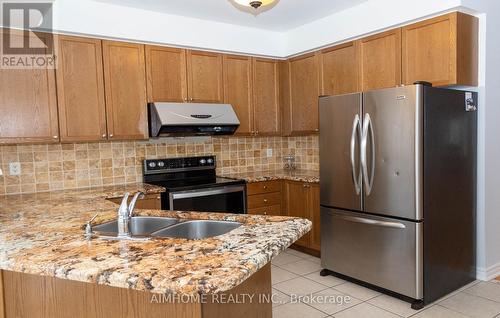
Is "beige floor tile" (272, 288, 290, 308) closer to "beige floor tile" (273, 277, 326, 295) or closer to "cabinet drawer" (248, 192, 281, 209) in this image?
"beige floor tile" (273, 277, 326, 295)

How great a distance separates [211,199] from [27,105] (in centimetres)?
172

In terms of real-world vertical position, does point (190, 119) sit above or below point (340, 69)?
below

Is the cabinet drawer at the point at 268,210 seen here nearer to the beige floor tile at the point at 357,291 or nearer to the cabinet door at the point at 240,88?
the cabinet door at the point at 240,88

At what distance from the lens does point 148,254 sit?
1.34 metres

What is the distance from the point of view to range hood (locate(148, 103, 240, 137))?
3484 mm

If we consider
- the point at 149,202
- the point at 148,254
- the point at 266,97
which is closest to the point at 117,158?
the point at 149,202

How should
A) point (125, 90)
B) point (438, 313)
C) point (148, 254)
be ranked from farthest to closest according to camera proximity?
point (125, 90) < point (438, 313) < point (148, 254)

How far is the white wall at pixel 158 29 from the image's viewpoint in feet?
10.3

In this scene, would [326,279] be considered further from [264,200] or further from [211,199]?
[211,199]

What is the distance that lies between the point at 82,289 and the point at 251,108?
2971mm

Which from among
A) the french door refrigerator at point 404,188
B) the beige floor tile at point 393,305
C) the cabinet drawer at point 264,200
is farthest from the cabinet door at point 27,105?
the beige floor tile at point 393,305

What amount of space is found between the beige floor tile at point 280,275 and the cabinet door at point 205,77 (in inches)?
70.2

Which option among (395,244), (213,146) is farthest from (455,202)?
(213,146)

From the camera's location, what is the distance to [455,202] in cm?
288
